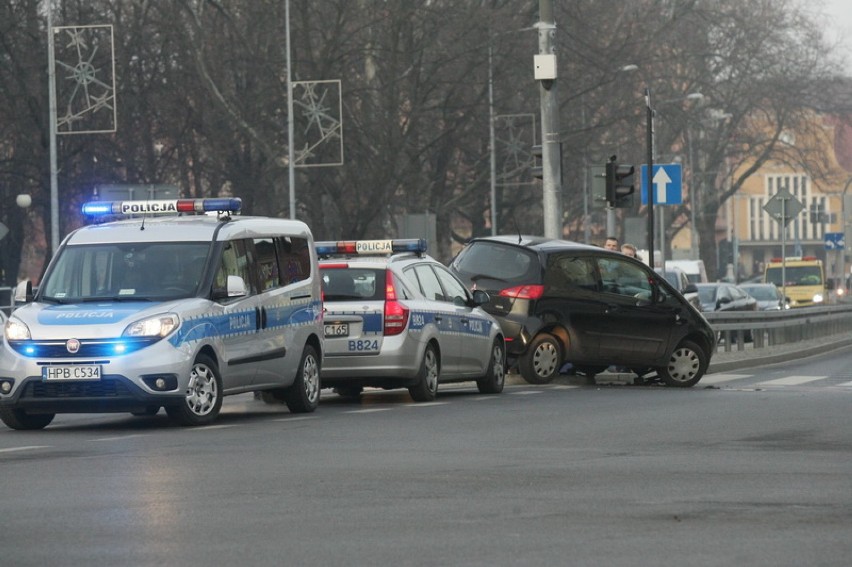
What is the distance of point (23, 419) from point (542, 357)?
854 centimetres

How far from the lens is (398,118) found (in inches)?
1877

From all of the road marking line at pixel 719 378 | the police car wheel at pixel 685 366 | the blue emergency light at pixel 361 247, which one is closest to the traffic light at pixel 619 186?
the road marking line at pixel 719 378

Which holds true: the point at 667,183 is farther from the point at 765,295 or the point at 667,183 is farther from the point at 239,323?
the point at 765,295

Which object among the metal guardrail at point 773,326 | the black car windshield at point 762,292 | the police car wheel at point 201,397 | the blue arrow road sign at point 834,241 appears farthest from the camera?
the blue arrow road sign at point 834,241

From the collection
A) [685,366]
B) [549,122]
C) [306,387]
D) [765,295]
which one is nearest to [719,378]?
[685,366]

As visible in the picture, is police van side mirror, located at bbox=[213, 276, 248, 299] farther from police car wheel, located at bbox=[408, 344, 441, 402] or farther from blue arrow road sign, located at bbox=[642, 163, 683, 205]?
blue arrow road sign, located at bbox=[642, 163, 683, 205]

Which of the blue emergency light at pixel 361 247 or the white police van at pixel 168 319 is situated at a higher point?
the blue emergency light at pixel 361 247

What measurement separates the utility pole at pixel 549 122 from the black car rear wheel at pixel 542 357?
3917mm

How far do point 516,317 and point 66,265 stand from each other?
24.7 ft

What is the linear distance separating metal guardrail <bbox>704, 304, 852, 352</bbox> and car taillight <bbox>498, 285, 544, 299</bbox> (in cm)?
897

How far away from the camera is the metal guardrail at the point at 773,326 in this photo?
112ft

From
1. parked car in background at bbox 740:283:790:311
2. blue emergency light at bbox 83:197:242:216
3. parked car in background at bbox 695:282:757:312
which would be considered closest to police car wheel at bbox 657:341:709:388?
blue emergency light at bbox 83:197:242:216

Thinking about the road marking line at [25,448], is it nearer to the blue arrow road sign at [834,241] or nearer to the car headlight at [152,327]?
the car headlight at [152,327]

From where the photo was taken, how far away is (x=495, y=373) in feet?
72.5
